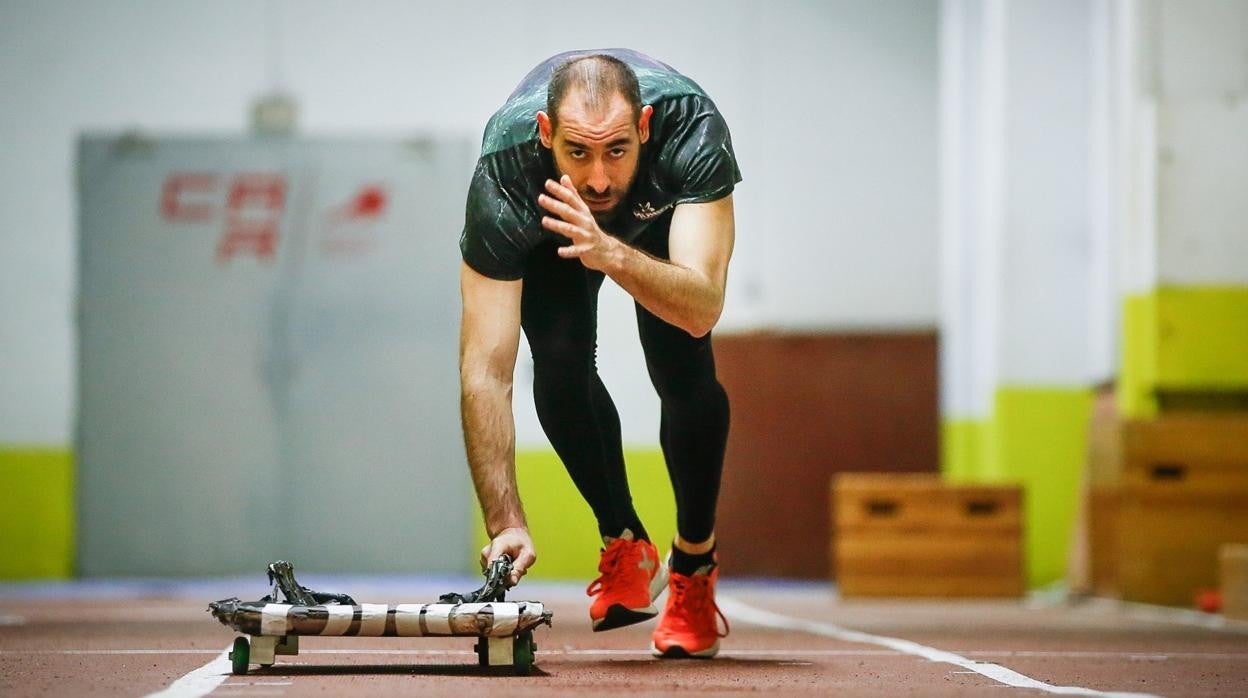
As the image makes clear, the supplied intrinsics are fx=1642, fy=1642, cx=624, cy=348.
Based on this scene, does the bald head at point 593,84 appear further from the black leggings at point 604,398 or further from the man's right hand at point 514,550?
the man's right hand at point 514,550

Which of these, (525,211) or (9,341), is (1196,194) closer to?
(525,211)

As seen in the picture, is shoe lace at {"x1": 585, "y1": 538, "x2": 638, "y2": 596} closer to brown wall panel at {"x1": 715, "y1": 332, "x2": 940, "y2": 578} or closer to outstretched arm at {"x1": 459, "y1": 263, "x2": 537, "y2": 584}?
outstretched arm at {"x1": 459, "y1": 263, "x2": 537, "y2": 584}

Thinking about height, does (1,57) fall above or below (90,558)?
above

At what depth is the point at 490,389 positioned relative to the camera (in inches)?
122

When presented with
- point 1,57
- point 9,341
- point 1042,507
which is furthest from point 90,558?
point 1042,507

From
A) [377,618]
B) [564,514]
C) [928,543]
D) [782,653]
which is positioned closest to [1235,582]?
[928,543]

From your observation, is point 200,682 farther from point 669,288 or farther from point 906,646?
point 906,646

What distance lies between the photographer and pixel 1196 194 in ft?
21.4

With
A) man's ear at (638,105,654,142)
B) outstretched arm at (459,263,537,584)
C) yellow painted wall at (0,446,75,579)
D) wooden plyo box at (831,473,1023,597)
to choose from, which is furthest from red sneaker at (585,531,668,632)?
yellow painted wall at (0,446,75,579)

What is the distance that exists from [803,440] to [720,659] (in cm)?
637

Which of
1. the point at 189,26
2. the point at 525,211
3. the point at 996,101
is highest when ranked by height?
the point at 189,26

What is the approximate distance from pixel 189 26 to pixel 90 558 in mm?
3222

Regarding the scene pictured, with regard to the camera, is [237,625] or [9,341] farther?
[9,341]

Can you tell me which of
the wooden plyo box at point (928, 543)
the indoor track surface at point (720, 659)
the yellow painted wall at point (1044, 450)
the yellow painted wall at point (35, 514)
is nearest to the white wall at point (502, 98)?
the yellow painted wall at point (35, 514)
